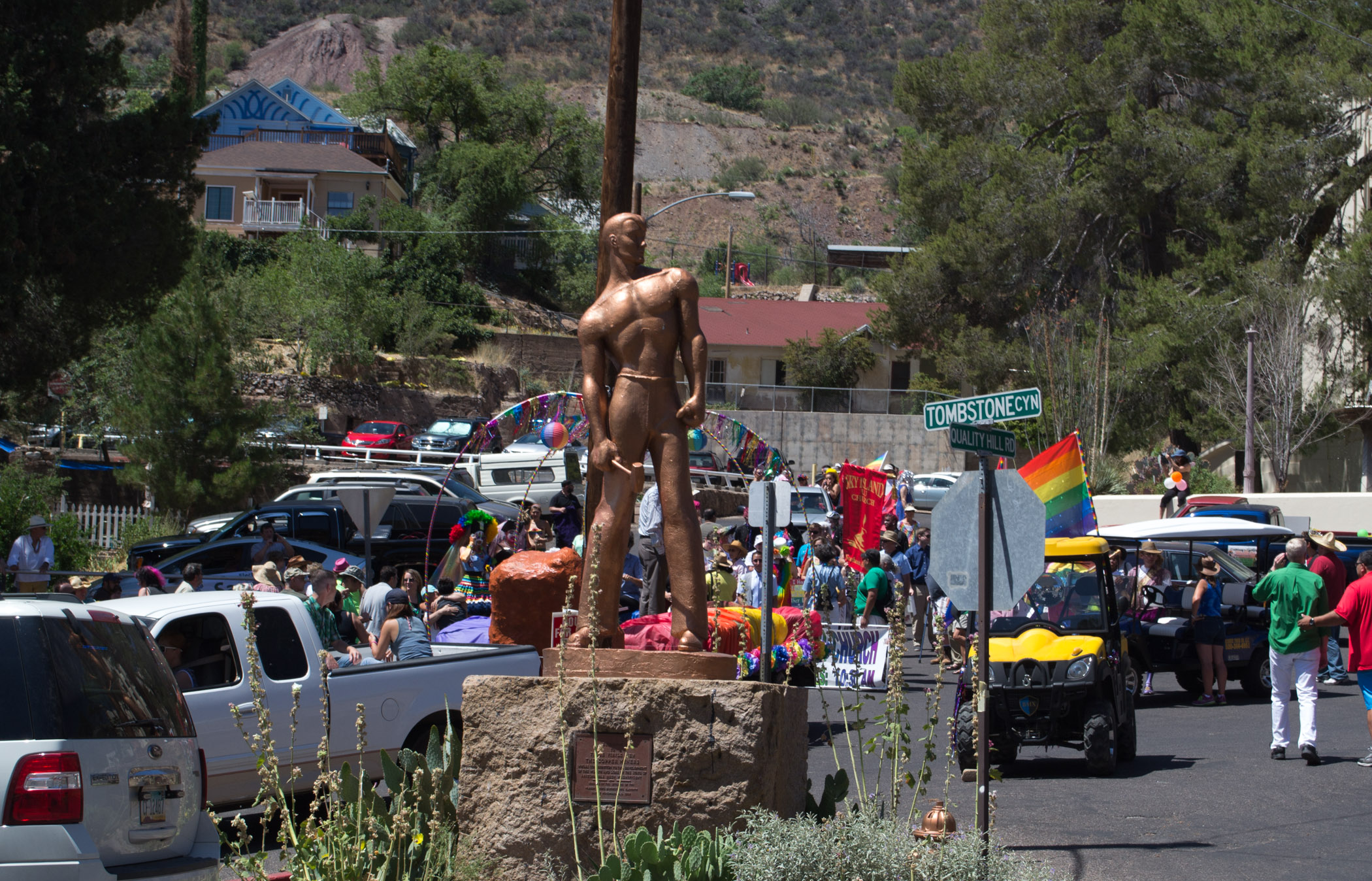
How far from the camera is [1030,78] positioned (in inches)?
1629

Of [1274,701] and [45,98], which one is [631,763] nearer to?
[1274,701]

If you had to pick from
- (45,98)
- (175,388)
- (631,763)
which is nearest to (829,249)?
(175,388)

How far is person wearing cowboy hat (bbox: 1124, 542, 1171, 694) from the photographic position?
52.4 feet

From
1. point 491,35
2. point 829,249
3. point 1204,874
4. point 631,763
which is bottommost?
point 1204,874

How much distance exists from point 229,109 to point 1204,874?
68.2 m

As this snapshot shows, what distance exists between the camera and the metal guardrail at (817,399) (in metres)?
45.1

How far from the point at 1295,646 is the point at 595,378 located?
726cm

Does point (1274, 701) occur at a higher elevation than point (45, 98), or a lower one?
lower

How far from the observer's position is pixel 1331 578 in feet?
49.4

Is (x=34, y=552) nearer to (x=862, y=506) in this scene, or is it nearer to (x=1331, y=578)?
(x=862, y=506)

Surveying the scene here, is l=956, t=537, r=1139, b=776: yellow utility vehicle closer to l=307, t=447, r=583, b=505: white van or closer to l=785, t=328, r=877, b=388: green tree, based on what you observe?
l=307, t=447, r=583, b=505: white van

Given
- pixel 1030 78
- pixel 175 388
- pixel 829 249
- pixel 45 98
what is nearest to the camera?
pixel 45 98

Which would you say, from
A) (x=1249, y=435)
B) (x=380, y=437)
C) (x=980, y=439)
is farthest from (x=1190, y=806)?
(x=380, y=437)

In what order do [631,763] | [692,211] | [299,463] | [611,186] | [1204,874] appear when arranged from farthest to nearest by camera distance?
[692,211], [299,463], [611,186], [1204,874], [631,763]
